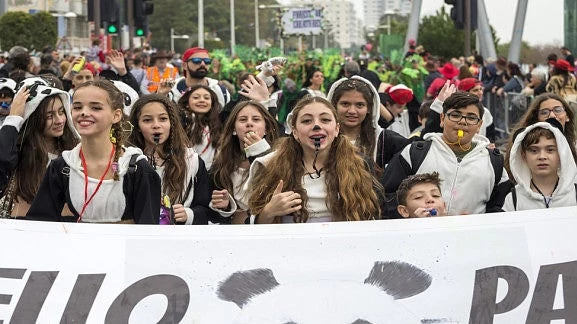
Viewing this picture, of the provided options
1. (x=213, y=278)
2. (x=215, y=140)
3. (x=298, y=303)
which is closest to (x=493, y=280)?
(x=298, y=303)

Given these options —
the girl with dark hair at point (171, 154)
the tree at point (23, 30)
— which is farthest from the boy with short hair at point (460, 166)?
the tree at point (23, 30)

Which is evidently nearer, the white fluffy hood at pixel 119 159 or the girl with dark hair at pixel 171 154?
the white fluffy hood at pixel 119 159

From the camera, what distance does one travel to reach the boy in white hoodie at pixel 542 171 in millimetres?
5422

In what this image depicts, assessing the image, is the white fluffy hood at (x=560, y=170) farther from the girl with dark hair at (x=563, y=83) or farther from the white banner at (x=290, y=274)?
the girl with dark hair at (x=563, y=83)

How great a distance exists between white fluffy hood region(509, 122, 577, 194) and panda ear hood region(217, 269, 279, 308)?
7.09 ft

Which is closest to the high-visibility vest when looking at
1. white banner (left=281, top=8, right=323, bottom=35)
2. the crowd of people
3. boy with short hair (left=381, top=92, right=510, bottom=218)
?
the crowd of people

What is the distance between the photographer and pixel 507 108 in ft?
63.8

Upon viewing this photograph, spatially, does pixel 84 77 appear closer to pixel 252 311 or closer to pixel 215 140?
pixel 215 140

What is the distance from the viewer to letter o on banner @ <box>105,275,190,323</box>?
11.7 feet

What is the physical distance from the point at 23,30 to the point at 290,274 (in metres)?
48.9

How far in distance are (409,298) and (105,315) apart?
93cm

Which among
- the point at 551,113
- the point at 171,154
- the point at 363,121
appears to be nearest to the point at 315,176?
the point at 171,154

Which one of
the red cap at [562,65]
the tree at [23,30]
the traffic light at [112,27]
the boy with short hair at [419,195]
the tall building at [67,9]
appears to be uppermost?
the tall building at [67,9]

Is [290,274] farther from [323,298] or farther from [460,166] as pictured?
[460,166]
